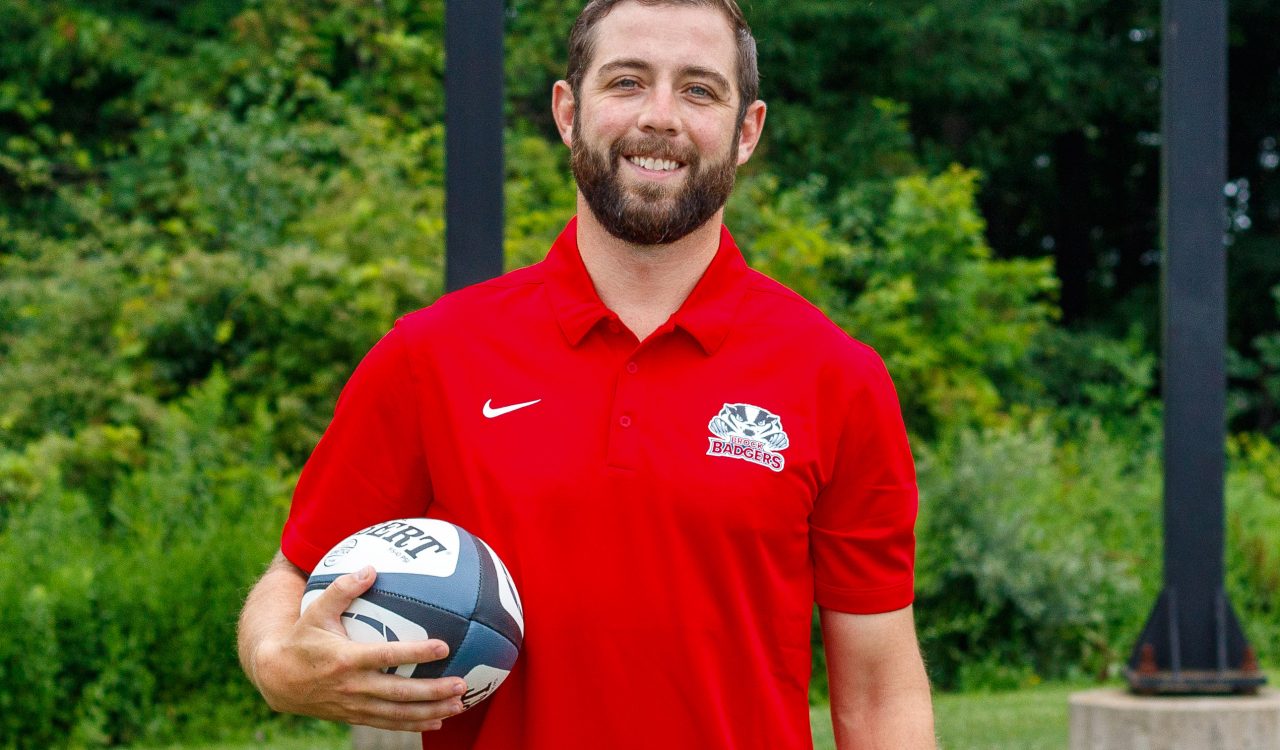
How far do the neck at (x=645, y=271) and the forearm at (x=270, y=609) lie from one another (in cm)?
72

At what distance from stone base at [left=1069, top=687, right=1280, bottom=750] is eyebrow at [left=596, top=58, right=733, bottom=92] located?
4448mm

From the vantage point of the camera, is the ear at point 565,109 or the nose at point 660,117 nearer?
the nose at point 660,117

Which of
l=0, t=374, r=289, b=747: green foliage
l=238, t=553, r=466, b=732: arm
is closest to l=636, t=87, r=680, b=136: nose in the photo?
l=238, t=553, r=466, b=732: arm

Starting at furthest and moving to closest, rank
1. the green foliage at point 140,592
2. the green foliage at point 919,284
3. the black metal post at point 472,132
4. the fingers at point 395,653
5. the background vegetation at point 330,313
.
→ the green foliage at point 919,284 → the background vegetation at point 330,313 → the green foliage at point 140,592 → the black metal post at point 472,132 → the fingers at point 395,653

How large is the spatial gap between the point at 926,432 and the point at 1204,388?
5.60 m

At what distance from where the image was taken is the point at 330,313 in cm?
960

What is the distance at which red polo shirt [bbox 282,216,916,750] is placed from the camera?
2.39 metres

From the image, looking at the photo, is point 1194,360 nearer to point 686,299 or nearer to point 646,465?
point 686,299

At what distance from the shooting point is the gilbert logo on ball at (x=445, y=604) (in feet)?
7.52

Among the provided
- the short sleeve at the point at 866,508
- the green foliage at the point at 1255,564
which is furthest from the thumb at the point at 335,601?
the green foliage at the point at 1255,564

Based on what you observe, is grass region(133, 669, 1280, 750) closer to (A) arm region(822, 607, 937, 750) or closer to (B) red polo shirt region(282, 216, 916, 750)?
(A) arm region(822, 607, 937, 750)

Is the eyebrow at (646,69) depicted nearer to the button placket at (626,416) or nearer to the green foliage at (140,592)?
the button placket at (626,416)

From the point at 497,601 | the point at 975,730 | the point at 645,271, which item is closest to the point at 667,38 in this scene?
the point at 645,271

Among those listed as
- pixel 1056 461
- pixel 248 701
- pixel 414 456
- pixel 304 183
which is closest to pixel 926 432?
pixel 1056 461
